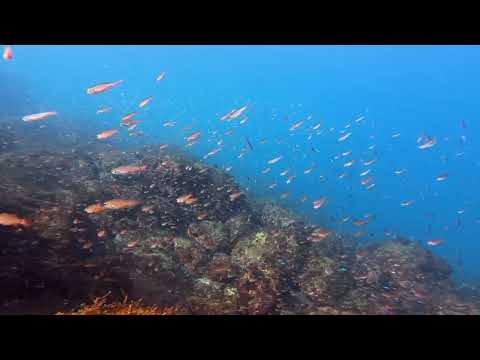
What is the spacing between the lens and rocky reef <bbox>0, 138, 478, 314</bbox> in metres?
7.58

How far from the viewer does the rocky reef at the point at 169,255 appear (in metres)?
7.58

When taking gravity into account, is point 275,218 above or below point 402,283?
above

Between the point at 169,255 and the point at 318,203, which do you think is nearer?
the point at 169,255

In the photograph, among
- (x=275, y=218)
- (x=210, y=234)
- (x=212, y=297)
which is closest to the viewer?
(x=212, y=297)

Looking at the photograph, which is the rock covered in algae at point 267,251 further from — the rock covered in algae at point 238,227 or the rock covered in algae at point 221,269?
the rock covered in algae at point 238,227

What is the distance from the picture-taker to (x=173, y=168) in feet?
50.3

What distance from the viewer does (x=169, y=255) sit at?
36.2 ft

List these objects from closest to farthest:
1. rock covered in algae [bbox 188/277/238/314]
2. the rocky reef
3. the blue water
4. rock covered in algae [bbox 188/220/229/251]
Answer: the rocky reef, rock covered in algae [bbox 188/277/238/314], rock covered in algae [bbox 188/220/229/251], the blue water

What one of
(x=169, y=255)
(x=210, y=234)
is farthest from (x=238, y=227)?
(x=169, y=255)

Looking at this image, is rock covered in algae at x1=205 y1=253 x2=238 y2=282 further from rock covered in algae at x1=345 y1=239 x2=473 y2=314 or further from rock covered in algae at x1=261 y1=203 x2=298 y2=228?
rock covered in algae at x1=261 y1=203 x2=298 y2=228

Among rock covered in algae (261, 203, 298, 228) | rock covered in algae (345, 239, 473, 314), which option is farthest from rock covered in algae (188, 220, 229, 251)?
rock covered in algae (345, 239, 473, 314)

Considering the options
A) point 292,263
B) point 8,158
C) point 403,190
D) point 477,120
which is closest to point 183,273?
point 292,263

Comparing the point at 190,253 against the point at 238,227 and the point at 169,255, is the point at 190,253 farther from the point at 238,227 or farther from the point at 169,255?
the point at 238,227
